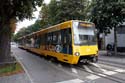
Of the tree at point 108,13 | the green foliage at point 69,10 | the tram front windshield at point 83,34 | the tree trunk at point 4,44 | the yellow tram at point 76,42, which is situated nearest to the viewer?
the yellow tram at point 76,42

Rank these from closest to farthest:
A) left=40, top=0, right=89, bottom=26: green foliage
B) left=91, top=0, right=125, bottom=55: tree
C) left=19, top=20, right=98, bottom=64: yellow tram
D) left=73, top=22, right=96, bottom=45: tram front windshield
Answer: left=19, top=20, right=98, bottom=64: yellow tram, left=73, top=22, right=96, bottom=45: tram front windshield, left=91, top=0, right=125, bottom=55: tree, left=40, top=0, right=89, bottom=26: green foliage

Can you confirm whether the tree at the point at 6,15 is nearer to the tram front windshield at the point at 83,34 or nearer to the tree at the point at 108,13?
the tram front windshield at the point at 83,34

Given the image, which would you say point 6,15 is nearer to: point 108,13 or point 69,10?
point 108,13

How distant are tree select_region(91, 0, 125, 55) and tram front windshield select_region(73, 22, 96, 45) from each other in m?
9.40

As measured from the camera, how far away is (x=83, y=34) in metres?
15.4

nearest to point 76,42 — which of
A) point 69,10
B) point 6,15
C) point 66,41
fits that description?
point 66,41

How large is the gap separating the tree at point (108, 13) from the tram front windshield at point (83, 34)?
30.8 ft

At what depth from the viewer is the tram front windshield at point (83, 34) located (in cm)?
1508

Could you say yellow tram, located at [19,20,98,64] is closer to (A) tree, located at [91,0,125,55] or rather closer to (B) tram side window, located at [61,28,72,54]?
(B) tram side window, located at [61,28,72,54]

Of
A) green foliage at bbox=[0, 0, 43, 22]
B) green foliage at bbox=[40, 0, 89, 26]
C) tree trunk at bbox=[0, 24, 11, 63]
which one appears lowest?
tree trunk at bbox=[0, 24, 11, 63]

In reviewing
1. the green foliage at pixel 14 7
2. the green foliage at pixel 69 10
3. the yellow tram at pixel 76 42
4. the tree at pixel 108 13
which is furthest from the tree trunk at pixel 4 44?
the green foliage at pixel 69 10

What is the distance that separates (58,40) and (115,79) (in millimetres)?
7186

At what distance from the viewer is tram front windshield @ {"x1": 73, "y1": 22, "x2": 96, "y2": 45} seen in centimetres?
1508

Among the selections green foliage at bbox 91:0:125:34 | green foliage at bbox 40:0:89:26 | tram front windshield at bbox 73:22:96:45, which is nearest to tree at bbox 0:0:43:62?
tram front windshield at bbox 73:22:96:45
